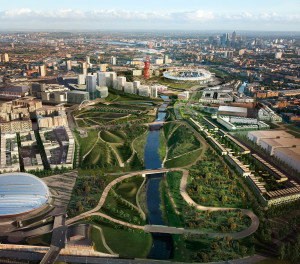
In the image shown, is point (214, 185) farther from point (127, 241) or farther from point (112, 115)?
point (112, 115)

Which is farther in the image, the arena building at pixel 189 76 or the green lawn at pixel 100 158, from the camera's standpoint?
the arena building at pixel 189 76

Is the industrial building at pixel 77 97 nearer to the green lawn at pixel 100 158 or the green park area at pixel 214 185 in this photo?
the green lawn at pixel 100 158

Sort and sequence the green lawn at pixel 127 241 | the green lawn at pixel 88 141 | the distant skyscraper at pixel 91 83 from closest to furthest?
the green lawn at pixel 127 241 < the green lawn at pixel 88 141 < the distant skyscraper at pixel 91 83

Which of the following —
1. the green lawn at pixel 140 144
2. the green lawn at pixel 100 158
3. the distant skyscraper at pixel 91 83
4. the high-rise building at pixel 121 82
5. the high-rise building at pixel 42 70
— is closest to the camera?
the green lawn at pixel 100 158

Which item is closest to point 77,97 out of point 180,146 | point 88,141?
point 88,141

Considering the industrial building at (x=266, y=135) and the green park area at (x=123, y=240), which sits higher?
the industrial building at (x=266, y=135)

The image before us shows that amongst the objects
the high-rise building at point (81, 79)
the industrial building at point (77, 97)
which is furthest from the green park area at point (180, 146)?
the high-rise building at point (81, 79)
